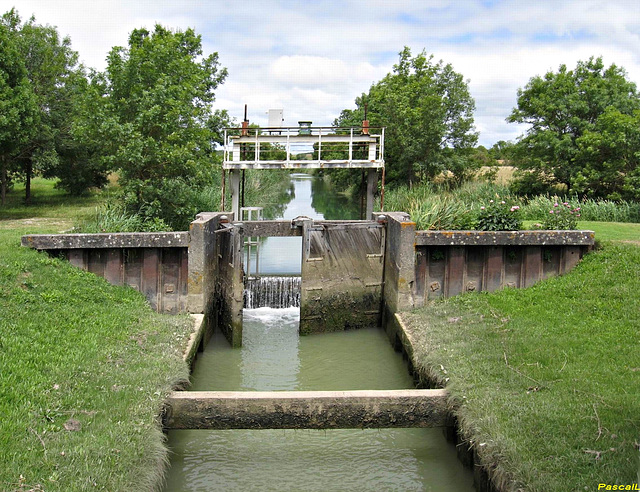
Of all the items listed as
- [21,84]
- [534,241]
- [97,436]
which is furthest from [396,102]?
[97,436]

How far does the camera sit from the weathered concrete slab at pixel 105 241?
438 inches

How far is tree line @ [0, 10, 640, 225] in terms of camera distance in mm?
17844

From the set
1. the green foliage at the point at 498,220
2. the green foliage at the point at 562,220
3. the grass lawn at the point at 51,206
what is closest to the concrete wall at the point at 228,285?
the green foliage at the point at 498,220

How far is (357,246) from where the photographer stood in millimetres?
13078

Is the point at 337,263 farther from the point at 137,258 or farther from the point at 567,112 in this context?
the point at 567,112

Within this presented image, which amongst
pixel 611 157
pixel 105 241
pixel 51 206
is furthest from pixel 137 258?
pixel 611 157

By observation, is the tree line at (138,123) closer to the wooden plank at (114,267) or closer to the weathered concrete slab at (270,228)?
the weathered concrete slab at (270,228)

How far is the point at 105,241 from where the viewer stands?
11234 mm

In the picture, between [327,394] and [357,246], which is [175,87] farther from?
[327,394]

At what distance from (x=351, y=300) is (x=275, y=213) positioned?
838 inches

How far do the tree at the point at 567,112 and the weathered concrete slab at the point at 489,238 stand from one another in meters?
13.4

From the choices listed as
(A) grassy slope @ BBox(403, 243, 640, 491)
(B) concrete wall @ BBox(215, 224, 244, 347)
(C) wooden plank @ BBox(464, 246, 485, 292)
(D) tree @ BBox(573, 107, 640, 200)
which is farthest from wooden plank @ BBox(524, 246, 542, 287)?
(D) tree @ BBox(573, 107, 640, 200)

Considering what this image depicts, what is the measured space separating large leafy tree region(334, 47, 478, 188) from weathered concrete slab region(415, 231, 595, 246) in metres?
20.1

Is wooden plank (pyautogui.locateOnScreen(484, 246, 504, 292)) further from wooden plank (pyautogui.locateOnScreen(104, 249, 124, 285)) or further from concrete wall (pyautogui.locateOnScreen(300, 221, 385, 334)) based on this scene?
wooden plank (pyautogui.locateOnScreen(104, 249, 124, 285))
